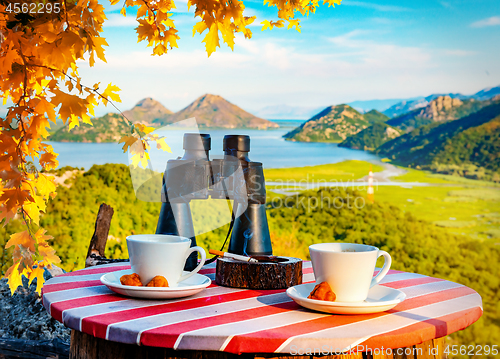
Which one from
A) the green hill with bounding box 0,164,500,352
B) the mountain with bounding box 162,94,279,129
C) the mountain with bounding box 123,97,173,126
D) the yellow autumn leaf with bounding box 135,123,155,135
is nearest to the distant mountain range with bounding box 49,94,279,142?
the mountain with bounding box 162,94,279,129

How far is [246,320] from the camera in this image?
Result: 0.92 metres

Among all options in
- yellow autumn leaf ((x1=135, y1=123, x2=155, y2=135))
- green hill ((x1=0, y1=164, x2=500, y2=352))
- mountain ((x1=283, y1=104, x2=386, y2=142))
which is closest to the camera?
yellow autumn leaf ((x1=135, y1=123, x2=155, y2=135))

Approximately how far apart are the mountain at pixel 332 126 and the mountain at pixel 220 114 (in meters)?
1.21

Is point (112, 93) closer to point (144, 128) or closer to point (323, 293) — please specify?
point (144, 128)

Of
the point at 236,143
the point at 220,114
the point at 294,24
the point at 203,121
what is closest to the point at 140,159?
the point at 236,143

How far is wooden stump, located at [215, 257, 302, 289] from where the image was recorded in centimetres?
120

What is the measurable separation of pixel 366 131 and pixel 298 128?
1229 millimetres

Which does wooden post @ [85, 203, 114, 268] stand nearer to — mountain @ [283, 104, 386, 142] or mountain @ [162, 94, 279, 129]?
mountain @ [162, 94, 279, 129]

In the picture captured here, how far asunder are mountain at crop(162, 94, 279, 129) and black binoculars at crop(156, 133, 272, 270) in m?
2.61

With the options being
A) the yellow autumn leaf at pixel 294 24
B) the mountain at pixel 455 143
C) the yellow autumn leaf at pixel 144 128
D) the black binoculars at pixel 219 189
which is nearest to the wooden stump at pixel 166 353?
the black binoculars at pixel 219 189

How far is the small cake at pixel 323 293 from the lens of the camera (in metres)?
0.99

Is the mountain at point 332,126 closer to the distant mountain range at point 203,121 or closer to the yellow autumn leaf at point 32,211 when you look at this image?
the distant mountain range at point 203,121

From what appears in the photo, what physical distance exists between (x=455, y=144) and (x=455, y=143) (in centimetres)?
1

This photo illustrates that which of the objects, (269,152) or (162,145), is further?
(269,152)
